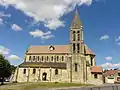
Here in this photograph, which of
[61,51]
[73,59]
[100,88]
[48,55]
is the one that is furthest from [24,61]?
[100,88]

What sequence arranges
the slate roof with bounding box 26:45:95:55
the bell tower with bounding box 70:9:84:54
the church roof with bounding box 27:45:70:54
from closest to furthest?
the bell tower with bounding box 70:9:84:54
the slate roof with bounding box 26:45:95:55
the church roof with bounding box 27:45:70:54

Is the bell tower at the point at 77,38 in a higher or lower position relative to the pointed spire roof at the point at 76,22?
lower

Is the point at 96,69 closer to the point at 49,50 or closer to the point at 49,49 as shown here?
the point at 49,50

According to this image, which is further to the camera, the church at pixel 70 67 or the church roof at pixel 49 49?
the church roof at pixel 49 49

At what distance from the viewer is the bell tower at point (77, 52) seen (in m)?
59.1

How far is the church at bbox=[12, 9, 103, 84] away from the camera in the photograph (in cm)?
5897

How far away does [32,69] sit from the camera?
62.1 meters

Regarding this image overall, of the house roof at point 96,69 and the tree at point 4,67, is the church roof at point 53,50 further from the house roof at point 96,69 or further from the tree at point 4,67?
the tree at point 4,67

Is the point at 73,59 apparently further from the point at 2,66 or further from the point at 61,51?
the point at 2,66

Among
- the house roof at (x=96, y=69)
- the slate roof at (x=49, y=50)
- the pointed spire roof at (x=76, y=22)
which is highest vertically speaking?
the pointed spire roof at (x=76, y=22)

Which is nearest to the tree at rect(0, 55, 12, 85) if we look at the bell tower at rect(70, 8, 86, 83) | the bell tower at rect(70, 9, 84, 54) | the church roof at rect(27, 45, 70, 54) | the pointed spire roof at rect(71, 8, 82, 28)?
the church roof at rect(27, 45, 70, 54)

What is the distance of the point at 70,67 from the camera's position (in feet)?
198

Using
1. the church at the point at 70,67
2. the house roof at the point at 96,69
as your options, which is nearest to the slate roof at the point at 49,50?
the church at the point at 70,67

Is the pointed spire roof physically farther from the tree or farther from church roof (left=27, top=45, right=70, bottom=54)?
the tree
